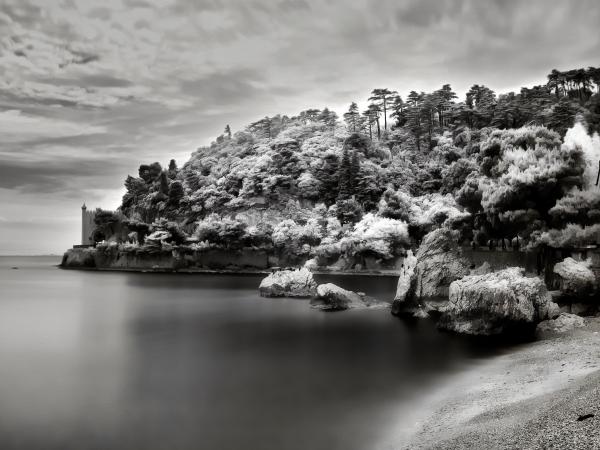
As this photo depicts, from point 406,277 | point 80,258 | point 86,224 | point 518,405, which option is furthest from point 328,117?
point 518,405

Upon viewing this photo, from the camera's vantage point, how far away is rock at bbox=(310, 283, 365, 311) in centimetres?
3659

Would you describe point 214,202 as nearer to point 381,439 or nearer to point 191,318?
point 191,318

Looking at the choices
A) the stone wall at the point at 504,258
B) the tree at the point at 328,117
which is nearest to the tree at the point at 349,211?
the tree at the point at 328,117

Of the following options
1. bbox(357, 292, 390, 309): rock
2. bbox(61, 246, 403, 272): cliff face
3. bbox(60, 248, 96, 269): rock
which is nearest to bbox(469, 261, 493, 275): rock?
bbox(357, 292, 390, 309): rock

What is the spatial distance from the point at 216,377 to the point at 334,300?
19.1 meters

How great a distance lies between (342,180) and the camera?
9506 centimetres

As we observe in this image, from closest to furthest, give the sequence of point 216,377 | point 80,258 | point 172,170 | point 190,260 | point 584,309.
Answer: point 216,377, point 584,309, point 190,260, point 80,258, point 172,170

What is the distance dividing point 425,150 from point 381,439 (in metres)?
98.7

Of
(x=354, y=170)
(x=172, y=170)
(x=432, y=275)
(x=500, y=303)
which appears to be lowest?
(x=500, y=303)

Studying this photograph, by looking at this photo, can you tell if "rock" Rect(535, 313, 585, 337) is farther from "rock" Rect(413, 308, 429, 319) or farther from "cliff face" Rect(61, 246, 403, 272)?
"cliff face" Rect(61, 246, 403, 272)

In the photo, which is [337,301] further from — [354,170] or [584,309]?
[354,170]

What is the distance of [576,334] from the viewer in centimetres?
2061

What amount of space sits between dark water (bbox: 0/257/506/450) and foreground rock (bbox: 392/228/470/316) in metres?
2.15

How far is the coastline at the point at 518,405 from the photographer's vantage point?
31.6 ft
